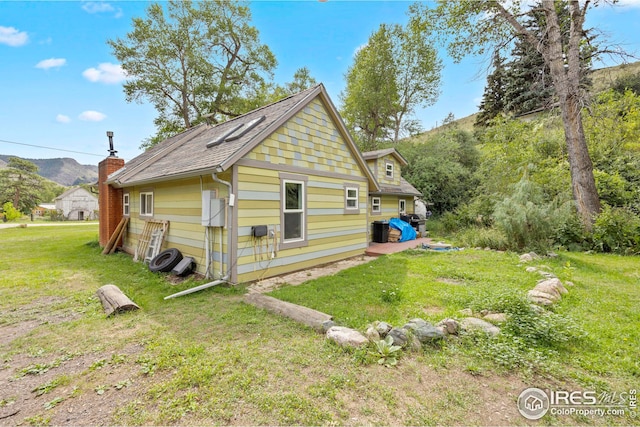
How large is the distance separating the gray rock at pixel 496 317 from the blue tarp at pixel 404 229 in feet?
28.7

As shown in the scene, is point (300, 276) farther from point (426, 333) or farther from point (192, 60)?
point (192, 60)

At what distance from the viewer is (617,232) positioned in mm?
7984

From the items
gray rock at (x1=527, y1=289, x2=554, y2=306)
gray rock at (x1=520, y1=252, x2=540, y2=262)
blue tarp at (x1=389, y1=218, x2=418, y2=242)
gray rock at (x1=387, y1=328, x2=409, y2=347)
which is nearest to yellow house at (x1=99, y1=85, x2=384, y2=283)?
gray rock at (x1=387, y1=328, x2=409, y2=347)

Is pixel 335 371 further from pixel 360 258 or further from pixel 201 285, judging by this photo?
pixel 360 258

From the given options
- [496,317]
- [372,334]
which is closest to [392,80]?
[496,317]

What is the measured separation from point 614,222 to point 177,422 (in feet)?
39.3

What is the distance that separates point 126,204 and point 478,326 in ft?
37.3

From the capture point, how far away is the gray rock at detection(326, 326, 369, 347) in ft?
9.77

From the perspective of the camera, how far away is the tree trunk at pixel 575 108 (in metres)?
8.93

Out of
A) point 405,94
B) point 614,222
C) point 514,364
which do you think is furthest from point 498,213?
point 405,94

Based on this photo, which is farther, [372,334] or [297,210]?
[297,210]

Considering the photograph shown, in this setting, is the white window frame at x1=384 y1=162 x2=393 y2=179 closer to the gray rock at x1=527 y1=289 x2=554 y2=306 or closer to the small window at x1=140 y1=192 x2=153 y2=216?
the gray rock at x1=527 y1=289 x2=554 y2=306

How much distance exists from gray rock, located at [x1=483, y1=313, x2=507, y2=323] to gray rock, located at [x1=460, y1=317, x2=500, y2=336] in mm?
123

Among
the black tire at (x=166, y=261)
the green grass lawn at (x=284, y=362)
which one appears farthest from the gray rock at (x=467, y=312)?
the black tire at (x=166, y=261)
